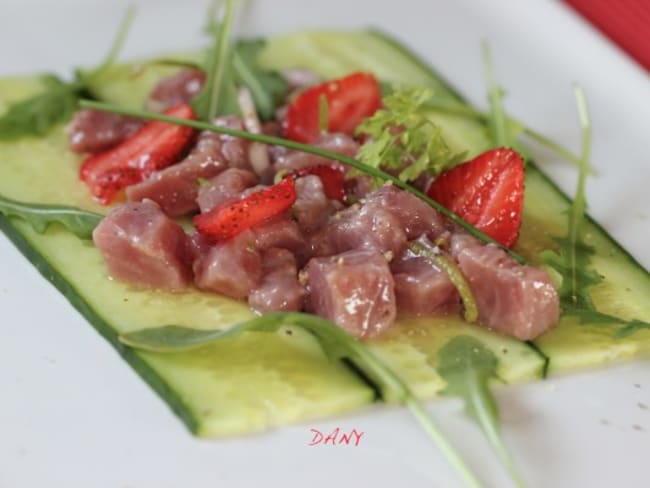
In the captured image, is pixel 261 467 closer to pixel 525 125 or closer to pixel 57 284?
pixel 57 284

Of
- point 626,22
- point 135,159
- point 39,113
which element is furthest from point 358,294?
point 626,22

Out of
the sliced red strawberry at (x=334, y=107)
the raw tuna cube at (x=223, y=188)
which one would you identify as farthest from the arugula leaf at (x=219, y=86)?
the raw tuna cube at (x=223, y=188)

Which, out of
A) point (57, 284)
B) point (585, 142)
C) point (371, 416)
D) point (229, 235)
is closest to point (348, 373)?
point (371, 416)

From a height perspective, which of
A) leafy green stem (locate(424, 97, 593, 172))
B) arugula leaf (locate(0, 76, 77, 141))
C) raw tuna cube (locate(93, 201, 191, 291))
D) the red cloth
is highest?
the red cloth

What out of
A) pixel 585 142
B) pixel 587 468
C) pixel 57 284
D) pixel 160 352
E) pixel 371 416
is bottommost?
pixel 57 284

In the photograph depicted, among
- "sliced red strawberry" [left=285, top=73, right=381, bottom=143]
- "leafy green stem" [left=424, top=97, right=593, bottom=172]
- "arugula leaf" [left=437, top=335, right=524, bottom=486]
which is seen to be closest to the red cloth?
"leafy green stem" [left=424, top=97, right=593, bottom=172]

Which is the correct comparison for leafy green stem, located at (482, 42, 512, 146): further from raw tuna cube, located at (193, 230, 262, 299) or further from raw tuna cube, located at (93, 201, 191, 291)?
raw tuna cube, located at (93, 201, 191, 291)
